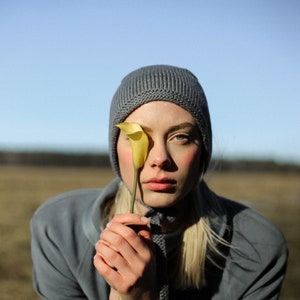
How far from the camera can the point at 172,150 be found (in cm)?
187

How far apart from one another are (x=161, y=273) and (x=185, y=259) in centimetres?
32

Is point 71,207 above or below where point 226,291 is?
above

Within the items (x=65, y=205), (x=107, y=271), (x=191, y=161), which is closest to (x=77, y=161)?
(x=65, y=205)

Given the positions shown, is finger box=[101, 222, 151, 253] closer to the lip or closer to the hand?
the hand

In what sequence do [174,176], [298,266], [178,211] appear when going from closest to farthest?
1. [174,176]
2. [178,211]
3. [298,266]

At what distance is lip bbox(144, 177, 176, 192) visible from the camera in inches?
71.9

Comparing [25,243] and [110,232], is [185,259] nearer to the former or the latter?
[110,232]

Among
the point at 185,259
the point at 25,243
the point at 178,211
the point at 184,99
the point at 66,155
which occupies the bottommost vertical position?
the point at 66,155

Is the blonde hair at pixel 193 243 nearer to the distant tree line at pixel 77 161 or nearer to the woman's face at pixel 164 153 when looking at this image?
the woman's face at pixel 164 153

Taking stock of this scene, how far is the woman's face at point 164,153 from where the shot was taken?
1819 millimetres

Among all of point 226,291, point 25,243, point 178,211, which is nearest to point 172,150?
point 178,211

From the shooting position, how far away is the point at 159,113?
187 centimetres

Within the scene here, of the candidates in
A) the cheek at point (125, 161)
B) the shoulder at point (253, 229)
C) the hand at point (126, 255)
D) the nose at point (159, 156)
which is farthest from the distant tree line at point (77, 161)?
the hand at point (126, 255)

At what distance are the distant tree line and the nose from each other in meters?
67.7
